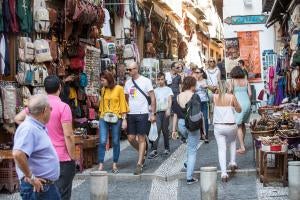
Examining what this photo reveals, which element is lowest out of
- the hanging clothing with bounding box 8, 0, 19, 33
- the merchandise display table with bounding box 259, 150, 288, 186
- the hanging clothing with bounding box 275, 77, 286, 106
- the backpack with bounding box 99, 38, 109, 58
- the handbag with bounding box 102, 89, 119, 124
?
the merchandise display table with bounding box 259, 150, 288, 186

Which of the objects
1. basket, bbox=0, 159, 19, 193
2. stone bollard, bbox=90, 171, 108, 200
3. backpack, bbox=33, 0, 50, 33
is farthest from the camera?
backpack, bbox=33, 0, 50, 33

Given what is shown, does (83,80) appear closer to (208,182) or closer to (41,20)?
(41,20)

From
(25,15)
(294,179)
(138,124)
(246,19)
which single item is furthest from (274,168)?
(246,19)

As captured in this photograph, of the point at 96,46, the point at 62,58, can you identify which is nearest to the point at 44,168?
the point at 62,58

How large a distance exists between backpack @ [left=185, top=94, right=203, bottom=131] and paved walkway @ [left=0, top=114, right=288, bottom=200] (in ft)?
3.41

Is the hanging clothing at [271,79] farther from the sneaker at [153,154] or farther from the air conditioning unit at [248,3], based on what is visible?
the sneaker at [153,154]

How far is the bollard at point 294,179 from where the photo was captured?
9039 millimetres

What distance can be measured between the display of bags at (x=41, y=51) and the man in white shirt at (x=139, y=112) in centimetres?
213

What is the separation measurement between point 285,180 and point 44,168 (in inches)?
217

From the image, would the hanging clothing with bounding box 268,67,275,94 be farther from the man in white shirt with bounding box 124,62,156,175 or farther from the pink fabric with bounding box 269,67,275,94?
the man in white shirt with bounding box 124,62,156,175

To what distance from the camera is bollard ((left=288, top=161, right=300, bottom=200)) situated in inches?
356

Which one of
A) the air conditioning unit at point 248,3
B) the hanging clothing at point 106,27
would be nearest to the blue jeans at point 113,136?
the hanging clothing at point 106,27

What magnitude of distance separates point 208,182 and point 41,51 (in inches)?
229

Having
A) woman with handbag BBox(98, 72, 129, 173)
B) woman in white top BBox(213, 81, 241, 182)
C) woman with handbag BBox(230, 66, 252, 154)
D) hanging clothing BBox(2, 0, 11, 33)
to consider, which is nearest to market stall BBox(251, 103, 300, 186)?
woman in white top BBox(213, 81, 241, 182)
